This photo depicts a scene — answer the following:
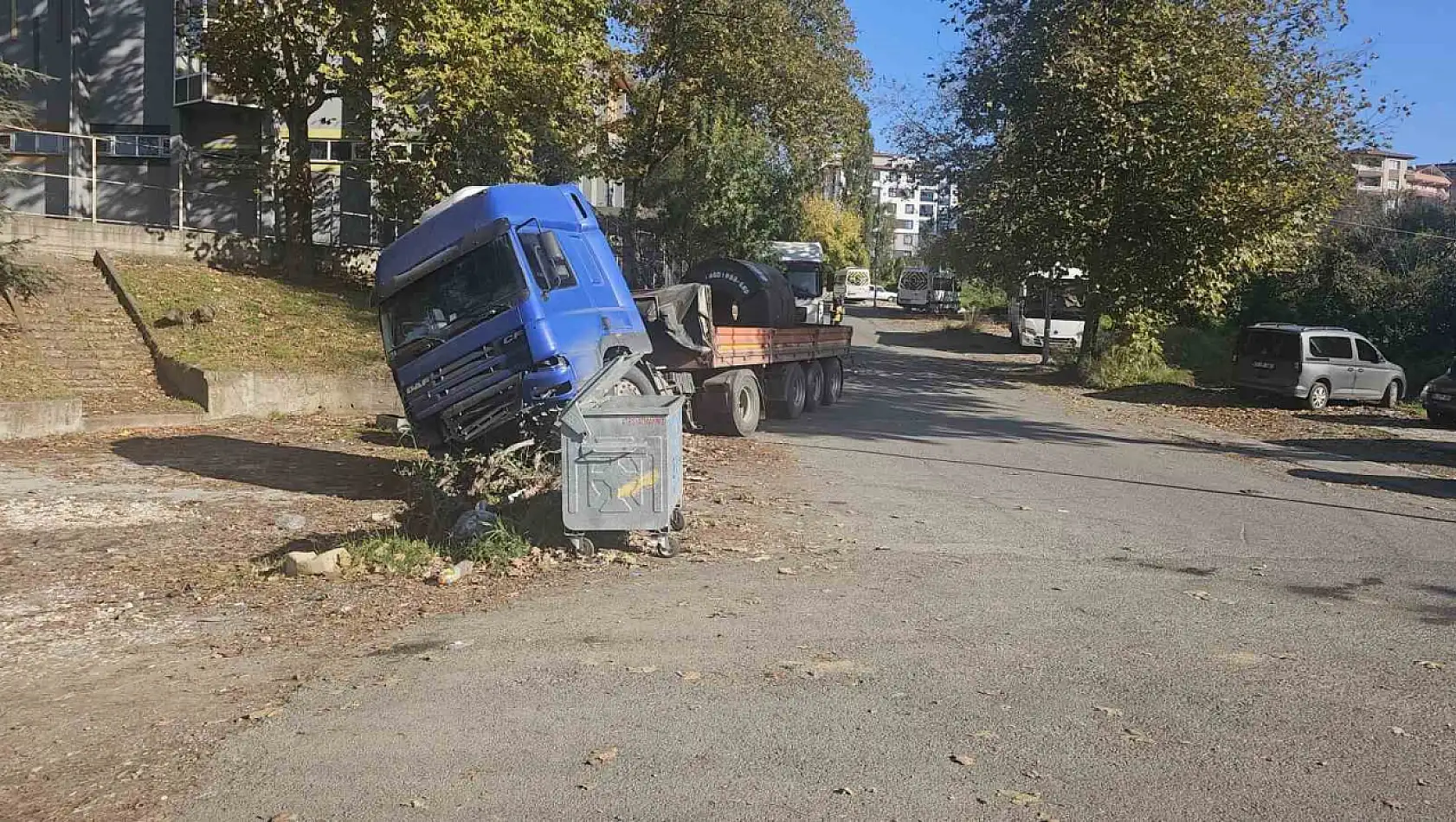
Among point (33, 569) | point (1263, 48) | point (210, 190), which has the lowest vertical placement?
point (33, 569)

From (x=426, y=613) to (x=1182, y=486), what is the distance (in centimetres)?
885

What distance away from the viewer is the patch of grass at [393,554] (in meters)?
8.35

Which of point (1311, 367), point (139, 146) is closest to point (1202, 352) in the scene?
point (1311, 367)

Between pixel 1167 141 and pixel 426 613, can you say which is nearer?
pixel 426 613

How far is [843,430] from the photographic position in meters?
17.3

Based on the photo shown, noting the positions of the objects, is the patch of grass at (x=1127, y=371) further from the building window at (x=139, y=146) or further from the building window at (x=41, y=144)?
the building window at (x=41, y=144)

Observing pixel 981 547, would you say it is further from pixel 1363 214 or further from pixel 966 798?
pixel 1363 214

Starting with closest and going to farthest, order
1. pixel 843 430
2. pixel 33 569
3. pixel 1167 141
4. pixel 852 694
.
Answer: pixel 852 694
pixel 33 569
pixel 843 430
pixel 1167 141

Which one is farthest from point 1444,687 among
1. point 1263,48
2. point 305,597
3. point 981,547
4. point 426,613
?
point 1263,48

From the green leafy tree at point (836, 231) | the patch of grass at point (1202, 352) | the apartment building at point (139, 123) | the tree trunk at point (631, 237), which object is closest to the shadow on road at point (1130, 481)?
the apartment building at point (139, 123)

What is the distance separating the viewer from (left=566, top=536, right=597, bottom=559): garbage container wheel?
27.9 feet

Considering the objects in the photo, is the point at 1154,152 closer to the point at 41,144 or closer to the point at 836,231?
the point at 41,144

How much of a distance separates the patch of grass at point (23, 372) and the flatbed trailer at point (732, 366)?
7819mm

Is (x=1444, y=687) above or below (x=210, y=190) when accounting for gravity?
below
